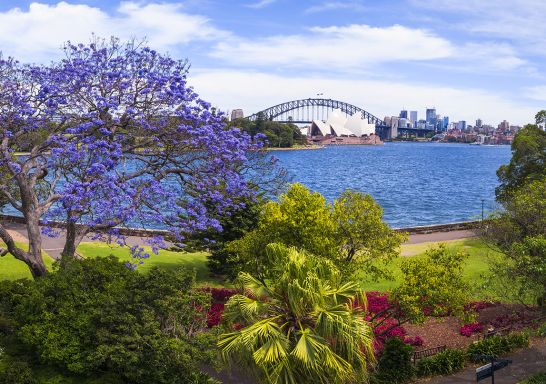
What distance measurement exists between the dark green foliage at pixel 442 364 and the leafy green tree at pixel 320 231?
3.84 meters

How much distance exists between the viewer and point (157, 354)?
12.8m

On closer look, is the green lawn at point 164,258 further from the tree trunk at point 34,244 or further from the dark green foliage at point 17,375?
the dark green foliage at point 17,375

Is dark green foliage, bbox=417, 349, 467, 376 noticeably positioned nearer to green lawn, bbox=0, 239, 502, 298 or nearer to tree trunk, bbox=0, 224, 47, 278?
green lawn, bbox=0, 239, 502, 298

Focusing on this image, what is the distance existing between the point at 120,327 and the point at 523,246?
1307 centimetres

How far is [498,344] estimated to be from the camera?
1912 cm

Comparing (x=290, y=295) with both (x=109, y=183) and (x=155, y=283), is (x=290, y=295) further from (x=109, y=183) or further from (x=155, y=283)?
(x=109, y=183)

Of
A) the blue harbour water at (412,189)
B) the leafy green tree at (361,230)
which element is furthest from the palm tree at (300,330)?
the blue harbour water at (412,189)

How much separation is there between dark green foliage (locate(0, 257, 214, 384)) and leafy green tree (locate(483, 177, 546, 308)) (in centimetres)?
1082

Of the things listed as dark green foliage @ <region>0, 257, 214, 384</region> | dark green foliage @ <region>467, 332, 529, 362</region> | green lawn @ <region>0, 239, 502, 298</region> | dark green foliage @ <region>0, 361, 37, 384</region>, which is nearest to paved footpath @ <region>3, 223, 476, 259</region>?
green lawn @ <region>0, 239, 502, 298</region>

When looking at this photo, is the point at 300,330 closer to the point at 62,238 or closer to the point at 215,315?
the point at 215,315

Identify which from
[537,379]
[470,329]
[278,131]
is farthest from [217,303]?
[278,131]

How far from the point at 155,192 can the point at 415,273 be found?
28.7 feet

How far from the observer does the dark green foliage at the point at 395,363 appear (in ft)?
54.7

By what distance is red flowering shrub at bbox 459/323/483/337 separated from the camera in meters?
22.1
